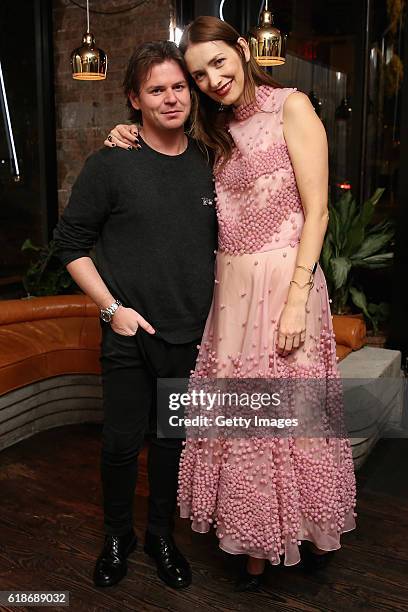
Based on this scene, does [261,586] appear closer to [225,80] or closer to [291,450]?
[291,450]

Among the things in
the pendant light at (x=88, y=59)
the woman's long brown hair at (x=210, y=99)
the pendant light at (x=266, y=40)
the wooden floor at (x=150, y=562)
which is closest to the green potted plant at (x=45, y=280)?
the pendant light at (x=88, y=59)

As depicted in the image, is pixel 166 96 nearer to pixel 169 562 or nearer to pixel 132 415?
pixel 132 415

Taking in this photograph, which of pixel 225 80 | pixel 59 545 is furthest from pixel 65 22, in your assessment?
pixel 59 545

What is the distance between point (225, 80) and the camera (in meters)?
1.81

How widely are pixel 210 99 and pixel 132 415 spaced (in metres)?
0.99

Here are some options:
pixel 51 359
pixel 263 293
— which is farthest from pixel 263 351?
pixel 51 359

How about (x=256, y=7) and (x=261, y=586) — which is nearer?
(x=261, y=586)

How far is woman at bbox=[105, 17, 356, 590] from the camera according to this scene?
181 cm

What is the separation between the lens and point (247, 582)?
2092mm

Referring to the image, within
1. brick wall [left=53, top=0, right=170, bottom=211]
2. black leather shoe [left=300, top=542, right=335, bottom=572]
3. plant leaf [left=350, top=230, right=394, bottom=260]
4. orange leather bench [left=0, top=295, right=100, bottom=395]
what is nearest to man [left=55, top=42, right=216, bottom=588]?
black leather shoe [left=300, top=542, right=335, bottom=572]

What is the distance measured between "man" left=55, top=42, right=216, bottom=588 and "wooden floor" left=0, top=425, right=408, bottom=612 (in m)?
0.09

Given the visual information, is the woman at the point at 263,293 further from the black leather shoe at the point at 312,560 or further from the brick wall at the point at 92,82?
the brick wall at the point at 92,82

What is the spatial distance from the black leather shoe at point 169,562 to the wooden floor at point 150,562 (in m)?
0.03

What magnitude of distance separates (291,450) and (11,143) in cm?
351
